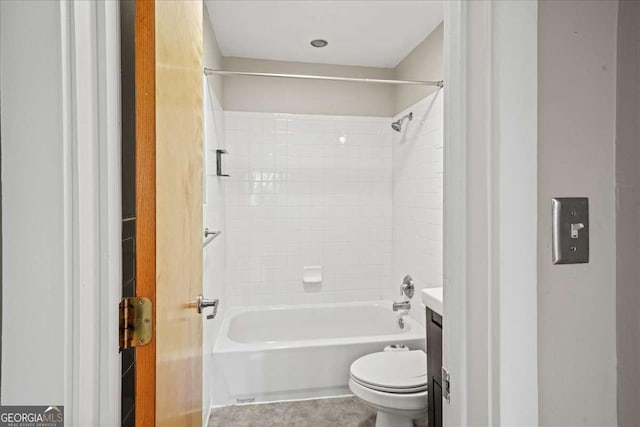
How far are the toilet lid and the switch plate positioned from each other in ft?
4.67

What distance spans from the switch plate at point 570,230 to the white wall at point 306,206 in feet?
8.78

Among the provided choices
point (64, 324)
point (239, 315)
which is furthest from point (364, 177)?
point (64, 324)

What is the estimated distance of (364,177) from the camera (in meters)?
3.37

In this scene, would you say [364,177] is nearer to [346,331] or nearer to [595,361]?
[346,331]

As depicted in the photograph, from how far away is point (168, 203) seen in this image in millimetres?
893

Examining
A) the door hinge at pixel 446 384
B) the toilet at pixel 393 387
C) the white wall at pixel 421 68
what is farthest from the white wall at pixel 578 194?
the white wall at pixel 421 68

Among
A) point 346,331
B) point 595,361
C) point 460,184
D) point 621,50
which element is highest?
point 621,50

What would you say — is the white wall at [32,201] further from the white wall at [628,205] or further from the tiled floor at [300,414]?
the tiled floor at [300,414]

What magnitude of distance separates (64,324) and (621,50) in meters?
1.05

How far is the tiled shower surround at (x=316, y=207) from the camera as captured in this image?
3168 mm

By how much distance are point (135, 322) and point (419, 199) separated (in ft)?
7.85

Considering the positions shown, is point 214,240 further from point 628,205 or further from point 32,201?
point 628,205

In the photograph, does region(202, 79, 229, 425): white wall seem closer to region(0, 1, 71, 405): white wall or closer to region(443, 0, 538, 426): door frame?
region(0, 1, 71, 405): white wall

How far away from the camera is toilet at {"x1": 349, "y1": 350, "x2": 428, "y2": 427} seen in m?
1.84
